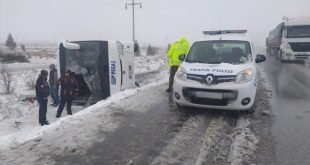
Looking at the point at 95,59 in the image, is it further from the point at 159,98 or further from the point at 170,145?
the point at 170,145

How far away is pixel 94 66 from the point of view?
36.5ft

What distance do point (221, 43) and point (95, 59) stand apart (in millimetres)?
4710

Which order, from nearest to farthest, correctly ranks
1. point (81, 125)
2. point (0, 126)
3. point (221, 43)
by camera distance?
point (81, 125)
point (221, 43)
point (0, 126)

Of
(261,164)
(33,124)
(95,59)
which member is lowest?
(33,124)

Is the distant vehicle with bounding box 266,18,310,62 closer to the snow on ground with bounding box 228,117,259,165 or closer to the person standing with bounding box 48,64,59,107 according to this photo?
the person standing with bounding box 48,64,59,107

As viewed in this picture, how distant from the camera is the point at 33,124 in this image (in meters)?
10.1

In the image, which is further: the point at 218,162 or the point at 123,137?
the point at 123,137

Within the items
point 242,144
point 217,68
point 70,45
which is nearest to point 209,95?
point 217,68

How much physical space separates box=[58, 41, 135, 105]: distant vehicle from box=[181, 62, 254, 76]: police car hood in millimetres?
4386

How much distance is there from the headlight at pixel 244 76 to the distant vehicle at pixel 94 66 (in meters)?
5.37

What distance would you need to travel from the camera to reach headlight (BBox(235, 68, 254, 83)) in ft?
21.7

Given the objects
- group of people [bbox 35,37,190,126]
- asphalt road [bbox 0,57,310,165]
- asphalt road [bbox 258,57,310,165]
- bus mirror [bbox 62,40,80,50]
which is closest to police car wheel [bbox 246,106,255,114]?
asphalt road [bbox 0,57,310,165]

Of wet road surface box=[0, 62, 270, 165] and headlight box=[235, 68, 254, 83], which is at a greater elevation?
headlight box=[235, 68, 254, 83]

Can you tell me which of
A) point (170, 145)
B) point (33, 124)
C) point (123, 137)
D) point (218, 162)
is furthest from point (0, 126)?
point (218, 162)
